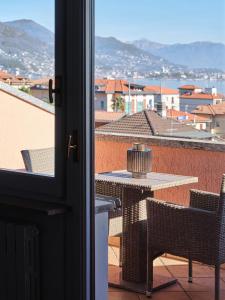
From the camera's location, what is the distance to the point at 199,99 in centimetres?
366

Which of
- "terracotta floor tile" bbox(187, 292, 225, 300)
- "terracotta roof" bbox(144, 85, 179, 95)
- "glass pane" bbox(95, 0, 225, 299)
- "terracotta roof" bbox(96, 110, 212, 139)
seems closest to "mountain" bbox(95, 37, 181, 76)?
"glass pane" bbox(95, 0, 225, 299)

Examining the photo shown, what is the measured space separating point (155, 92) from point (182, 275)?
3.88ft

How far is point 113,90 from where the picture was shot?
12.2 feet

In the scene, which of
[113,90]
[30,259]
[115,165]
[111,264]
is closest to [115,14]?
[113,90]

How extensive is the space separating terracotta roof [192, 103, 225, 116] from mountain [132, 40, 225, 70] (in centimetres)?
25

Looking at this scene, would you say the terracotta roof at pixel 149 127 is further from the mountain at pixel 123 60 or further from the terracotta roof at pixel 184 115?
the mountain at pixel 123 60

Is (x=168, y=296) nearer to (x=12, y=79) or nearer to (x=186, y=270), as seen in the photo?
(x=186, y=270)

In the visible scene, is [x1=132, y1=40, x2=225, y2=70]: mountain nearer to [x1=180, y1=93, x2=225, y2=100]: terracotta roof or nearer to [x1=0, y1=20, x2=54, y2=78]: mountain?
[x1=180, y1=93, x2=225, y2=100]: terracotta roof

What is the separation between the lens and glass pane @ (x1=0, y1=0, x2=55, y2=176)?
2646 mm

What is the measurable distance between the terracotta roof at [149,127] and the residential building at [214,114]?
15cm

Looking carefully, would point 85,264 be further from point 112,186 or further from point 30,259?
point 112,186

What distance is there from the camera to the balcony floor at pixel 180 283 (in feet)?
11.6

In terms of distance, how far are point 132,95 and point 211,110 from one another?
61 cm

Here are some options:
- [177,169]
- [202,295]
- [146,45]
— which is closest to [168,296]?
[202,295]
